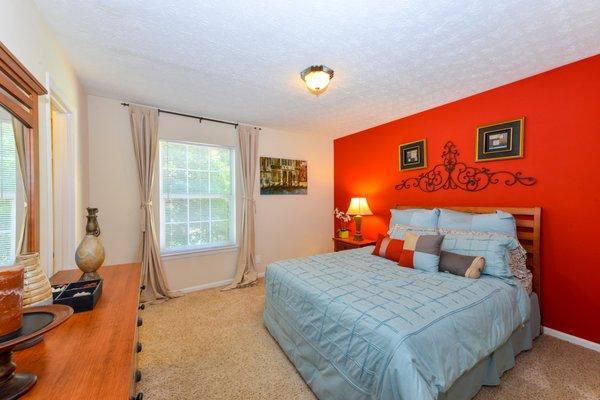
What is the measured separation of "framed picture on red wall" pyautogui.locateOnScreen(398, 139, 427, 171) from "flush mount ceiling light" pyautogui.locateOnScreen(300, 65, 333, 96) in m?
1.72

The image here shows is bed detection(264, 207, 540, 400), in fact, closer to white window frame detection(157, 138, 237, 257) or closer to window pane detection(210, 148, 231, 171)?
white window frame detection(157, 138, 237, 257)

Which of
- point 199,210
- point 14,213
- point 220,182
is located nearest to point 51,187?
point 14,213

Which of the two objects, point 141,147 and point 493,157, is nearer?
point 493,157

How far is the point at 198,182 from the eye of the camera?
11.9 feet

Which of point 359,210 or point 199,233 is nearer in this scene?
point 199,233

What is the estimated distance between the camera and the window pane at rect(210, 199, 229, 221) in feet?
12.3

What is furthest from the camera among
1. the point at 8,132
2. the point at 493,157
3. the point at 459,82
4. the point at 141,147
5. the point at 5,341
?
the point at 141,147

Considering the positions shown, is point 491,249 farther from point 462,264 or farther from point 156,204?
point 156,204

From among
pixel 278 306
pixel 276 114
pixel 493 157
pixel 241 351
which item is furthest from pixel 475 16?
pixel 241 351

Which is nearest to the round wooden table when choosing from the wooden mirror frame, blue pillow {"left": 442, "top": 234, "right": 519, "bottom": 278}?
the wooden mirror frame

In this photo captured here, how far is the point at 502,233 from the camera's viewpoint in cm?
236

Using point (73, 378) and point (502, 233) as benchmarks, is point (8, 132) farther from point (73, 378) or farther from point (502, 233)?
point (502, 233)

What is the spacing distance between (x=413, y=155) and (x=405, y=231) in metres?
1.16

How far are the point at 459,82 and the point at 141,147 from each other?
3.55 meters
